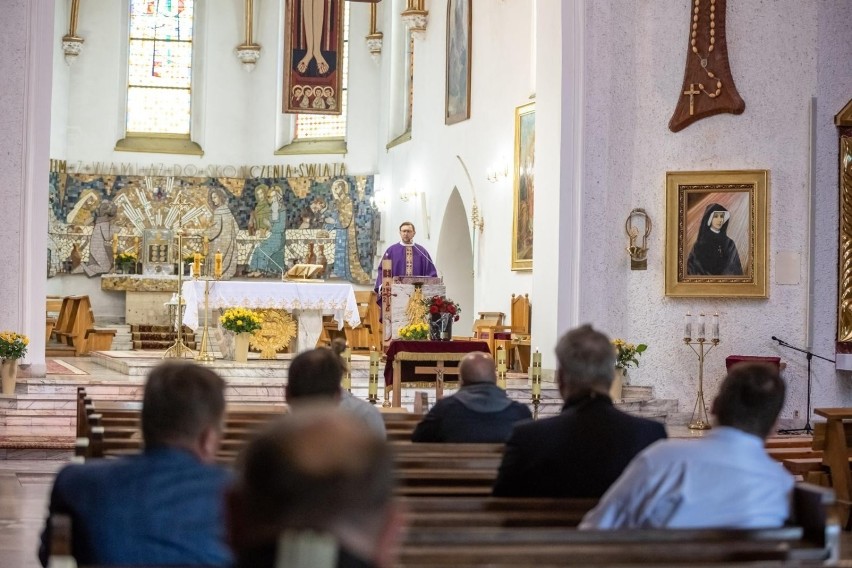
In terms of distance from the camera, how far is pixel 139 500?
2766 millimetres

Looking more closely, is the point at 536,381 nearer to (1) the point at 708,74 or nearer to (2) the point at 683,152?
(2) the point at 683,152

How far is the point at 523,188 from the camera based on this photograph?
16250mm

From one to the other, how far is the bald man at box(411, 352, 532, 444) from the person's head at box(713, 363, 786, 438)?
2061 mm

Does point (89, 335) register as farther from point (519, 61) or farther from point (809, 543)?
point (809, 543)

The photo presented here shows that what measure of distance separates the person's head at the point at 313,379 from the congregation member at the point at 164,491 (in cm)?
141

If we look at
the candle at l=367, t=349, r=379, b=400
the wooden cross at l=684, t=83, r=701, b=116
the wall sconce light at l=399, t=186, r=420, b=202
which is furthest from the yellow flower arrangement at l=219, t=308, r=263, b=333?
the wall sconce light at l=399, t=186, r=420, b=202

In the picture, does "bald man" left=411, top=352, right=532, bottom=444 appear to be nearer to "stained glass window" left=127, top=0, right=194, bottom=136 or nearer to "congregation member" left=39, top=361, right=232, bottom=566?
"congregation member" left=39, top=361, right=232, bottom=566

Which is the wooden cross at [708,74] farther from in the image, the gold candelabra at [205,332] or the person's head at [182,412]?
the person's head at [182,412]

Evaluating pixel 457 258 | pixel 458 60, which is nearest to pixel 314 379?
pixel 458 60

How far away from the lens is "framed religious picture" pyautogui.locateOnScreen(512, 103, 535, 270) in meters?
16.0

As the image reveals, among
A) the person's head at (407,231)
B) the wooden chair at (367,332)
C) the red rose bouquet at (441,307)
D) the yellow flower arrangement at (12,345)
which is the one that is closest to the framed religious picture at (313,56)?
the wooden chair at (367,332)

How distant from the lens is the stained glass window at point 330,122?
23.9 m

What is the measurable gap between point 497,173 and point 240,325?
460 cm

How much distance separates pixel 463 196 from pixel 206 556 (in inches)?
637
